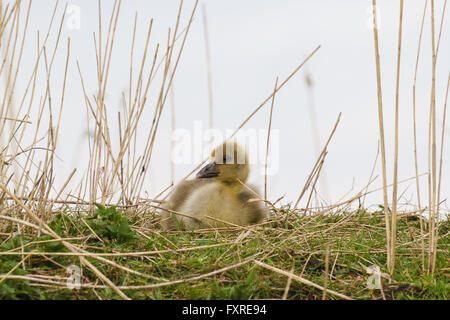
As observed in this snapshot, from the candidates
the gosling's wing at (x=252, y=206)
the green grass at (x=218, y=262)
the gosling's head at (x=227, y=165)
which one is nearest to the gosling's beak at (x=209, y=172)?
the gosling's head at (x=227, y=165)

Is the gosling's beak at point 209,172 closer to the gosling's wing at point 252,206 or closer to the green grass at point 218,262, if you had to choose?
the gosling's wing at point 252,206

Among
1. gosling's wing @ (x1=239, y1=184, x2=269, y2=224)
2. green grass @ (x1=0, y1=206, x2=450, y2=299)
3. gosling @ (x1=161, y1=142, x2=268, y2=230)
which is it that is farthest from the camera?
gosling's wing @ (x1=239, y1=184, x2=269, y2=224)

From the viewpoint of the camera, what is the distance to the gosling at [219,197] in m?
3.44

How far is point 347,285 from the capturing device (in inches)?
97.3

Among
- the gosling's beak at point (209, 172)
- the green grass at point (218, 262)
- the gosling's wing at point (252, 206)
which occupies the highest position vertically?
the gosling's beak at point (209, 172)

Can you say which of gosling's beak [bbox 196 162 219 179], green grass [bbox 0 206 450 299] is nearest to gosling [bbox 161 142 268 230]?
gosling's beak [bbox 196 162 219 179]

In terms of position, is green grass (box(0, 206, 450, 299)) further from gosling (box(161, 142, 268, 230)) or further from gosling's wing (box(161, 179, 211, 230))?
gosling's wing (box(161, 179, 211, 230))

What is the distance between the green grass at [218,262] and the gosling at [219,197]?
13 cm

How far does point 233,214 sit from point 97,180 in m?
0.96

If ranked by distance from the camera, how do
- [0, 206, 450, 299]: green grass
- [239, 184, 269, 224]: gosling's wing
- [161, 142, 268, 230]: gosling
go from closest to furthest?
1. [0, 206, 450, 299]: green grass
2. [161, 142, 268, 230]: gosling
3. [239, 184, 269, 224]: gosling's wing

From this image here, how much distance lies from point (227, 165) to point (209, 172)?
128 mm

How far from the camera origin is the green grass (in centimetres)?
223

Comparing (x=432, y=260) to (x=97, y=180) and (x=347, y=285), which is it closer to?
(x=347, y=285)
